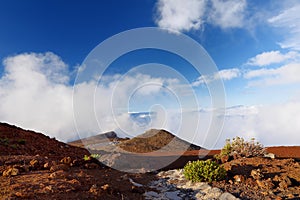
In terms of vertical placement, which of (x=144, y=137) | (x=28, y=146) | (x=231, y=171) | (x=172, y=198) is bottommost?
(x=172, y=198)

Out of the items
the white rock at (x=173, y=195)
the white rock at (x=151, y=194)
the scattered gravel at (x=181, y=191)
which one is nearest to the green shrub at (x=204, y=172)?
the scattered gravel at (x=181, y=191)

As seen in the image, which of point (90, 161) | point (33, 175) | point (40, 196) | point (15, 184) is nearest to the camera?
point (40, 196)

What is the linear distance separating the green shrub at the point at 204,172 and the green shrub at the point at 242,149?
4.29 metres

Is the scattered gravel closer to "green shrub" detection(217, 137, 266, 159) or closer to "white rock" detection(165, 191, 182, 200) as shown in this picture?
"white rock" detection(165, 191, 182, 200)

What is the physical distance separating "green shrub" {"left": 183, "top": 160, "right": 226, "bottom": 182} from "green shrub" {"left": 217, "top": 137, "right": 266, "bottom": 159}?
14.1ft

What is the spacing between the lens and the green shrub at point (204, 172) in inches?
457

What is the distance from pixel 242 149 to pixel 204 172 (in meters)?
5.34

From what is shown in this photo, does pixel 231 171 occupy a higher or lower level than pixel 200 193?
higher

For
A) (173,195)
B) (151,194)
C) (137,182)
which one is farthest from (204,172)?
(137,182)

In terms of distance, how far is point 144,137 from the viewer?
31.0m

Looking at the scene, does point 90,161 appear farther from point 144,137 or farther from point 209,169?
point 144,137

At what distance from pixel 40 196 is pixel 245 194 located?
256 inches

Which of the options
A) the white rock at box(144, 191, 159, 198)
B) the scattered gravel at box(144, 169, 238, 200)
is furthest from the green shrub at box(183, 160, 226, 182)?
the white rock at box(144, 191, 159, 198)

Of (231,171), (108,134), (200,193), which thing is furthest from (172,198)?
(108,134)
